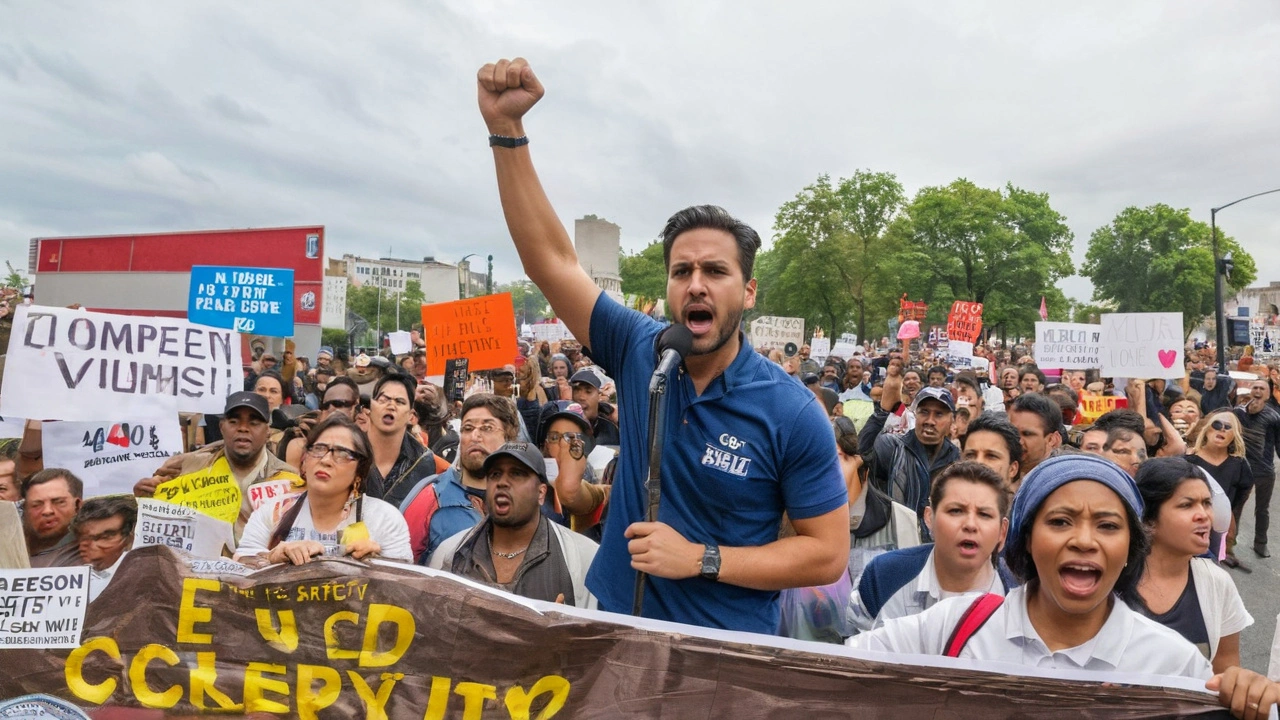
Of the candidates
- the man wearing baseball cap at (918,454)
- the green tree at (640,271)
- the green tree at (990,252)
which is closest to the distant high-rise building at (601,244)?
the green tree at (640,271)

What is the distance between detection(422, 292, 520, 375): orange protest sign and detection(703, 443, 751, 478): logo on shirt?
6.48 meters

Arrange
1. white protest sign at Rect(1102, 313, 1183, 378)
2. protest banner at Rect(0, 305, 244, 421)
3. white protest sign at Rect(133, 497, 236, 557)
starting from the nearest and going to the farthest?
white protest sign at Rect(133, 497, 236, 557) → protest banner at Rect(0, 305, 244, 421) → white protest sign at Rect(1102, 313, 1183, 378)

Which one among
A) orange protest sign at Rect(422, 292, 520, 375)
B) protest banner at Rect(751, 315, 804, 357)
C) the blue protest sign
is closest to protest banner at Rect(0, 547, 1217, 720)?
orange protest sign at Rect(422, 292, 520, 375)

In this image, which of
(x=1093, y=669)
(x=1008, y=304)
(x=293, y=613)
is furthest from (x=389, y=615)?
(x=1008, y=304)

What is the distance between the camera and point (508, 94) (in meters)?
2.22

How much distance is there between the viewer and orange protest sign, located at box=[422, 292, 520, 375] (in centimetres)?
843

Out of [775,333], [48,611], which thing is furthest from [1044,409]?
[775,333]

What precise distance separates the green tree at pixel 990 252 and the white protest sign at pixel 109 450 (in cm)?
4981

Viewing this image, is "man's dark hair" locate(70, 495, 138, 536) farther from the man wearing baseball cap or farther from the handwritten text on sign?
the handwritten text on sign

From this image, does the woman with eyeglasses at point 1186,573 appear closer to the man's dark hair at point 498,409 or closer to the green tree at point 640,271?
the man's dark hair at point 498,409

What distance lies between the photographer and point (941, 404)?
583cm

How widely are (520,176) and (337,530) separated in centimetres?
206

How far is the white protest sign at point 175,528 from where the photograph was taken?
3.23m

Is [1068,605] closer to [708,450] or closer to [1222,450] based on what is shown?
[708,450]
